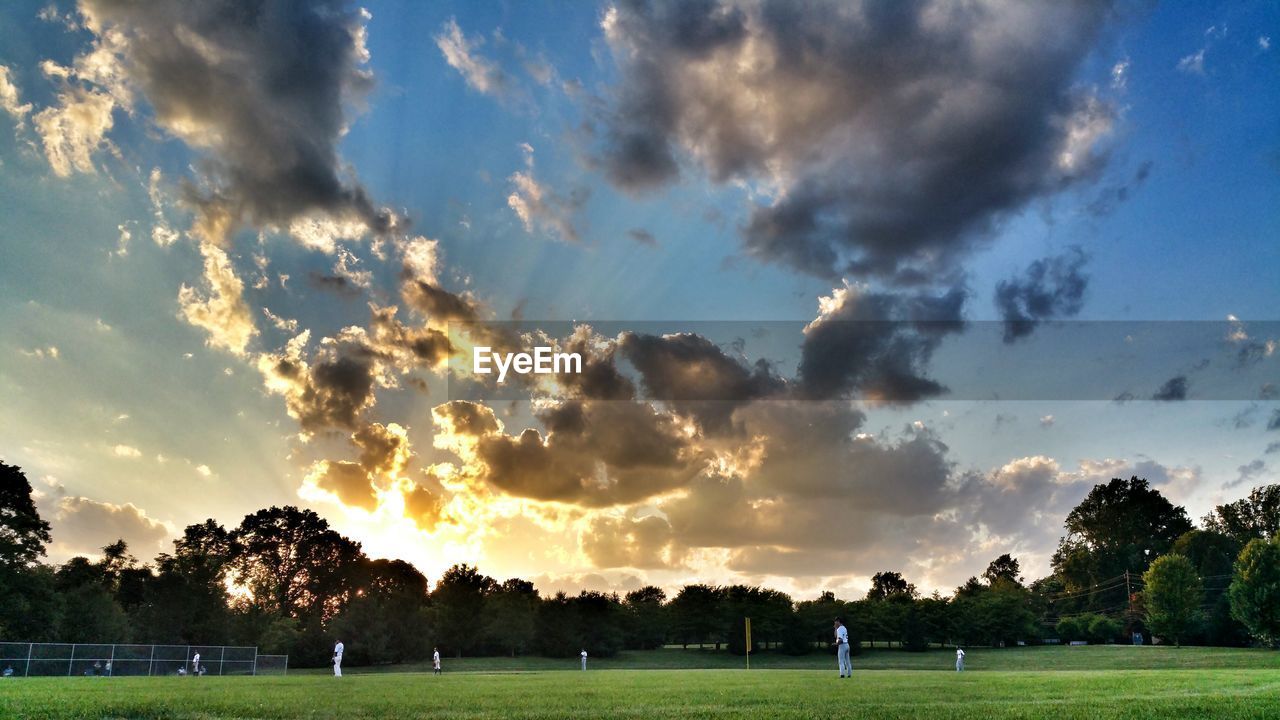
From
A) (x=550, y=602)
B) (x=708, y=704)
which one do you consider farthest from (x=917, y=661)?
(x=708, y=704)

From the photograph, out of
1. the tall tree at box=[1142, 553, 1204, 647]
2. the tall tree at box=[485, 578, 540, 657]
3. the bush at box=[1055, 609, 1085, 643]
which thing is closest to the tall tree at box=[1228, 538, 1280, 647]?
the tall tree at box=[1142, 553, 1204, 647]

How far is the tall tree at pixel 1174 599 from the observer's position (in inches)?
4518

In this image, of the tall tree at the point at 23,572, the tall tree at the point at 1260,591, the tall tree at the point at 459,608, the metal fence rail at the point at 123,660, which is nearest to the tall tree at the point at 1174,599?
the tall tree at the point at 1260,591

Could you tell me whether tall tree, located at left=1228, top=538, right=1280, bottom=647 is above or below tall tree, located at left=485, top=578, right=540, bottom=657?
above

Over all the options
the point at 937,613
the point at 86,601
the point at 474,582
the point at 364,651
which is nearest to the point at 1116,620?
the point at 937,613

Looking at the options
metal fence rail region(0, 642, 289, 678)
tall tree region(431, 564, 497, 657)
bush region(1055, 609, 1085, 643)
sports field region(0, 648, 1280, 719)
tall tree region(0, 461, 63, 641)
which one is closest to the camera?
sports field region(0, 648, 1280, 719)

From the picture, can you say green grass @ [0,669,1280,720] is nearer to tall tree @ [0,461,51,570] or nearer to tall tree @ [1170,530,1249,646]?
tall tree @ [0,461,51,570]

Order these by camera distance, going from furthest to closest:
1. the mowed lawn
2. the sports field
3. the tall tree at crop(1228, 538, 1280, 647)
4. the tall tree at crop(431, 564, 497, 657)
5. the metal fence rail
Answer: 1. the tall tree at crop(431, 564, 497, 657)
2. the tall tree at crop(1228, 538, 1280, 647)
3. the mowed lawn
4. the metal fence rail
5. the sports field

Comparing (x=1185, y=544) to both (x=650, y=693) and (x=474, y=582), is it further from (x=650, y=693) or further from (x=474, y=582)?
(x=650, y=693)

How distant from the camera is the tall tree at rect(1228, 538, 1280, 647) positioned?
A: 307 feet

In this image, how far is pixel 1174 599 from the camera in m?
115

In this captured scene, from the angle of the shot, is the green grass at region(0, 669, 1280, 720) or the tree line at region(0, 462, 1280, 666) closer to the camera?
the green grass at region(0, 669, 1280, 720)

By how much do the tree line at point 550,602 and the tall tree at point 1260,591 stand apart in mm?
165

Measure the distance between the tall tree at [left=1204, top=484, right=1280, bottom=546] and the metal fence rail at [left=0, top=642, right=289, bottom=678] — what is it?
161 m
